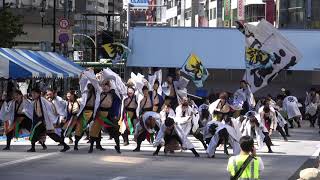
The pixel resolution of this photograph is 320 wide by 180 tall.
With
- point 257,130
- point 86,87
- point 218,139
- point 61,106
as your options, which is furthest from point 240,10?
point 218,139

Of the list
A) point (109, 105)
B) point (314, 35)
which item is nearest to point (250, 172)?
point (109, 105)

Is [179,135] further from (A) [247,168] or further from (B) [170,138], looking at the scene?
(A) [247,168]

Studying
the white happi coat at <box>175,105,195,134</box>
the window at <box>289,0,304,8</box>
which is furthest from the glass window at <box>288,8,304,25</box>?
the white happi coat at <box>175,105,195,134</box>

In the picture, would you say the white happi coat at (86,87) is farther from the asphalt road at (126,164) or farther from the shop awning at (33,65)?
the shop awning at (33,65)

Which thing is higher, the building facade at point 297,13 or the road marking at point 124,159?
the building facade at point 297,13

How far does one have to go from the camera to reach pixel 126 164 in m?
15.7

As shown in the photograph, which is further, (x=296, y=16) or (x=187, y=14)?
(x=187, y=14)

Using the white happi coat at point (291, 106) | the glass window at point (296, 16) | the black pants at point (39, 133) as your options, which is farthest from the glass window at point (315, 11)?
the black pants at point (39, 133)

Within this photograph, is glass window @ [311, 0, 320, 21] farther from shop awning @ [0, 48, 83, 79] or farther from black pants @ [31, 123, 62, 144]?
black pants @ [31, 123, 62, 144]

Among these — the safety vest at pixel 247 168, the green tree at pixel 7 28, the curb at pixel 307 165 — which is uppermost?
the green tree at pixel 7 28

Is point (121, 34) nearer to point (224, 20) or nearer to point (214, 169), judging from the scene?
point (224, 20)

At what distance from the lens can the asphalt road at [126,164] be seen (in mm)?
13844

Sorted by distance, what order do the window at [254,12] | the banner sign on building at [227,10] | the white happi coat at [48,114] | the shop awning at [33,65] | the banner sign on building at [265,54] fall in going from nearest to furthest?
the white happi coat at [48,114] → the banner sign on building at [265,54] → the shop awning at [33,65] → the window at [254,12] → the banner sign on building at [227,10]

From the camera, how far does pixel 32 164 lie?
15430 millimetres
